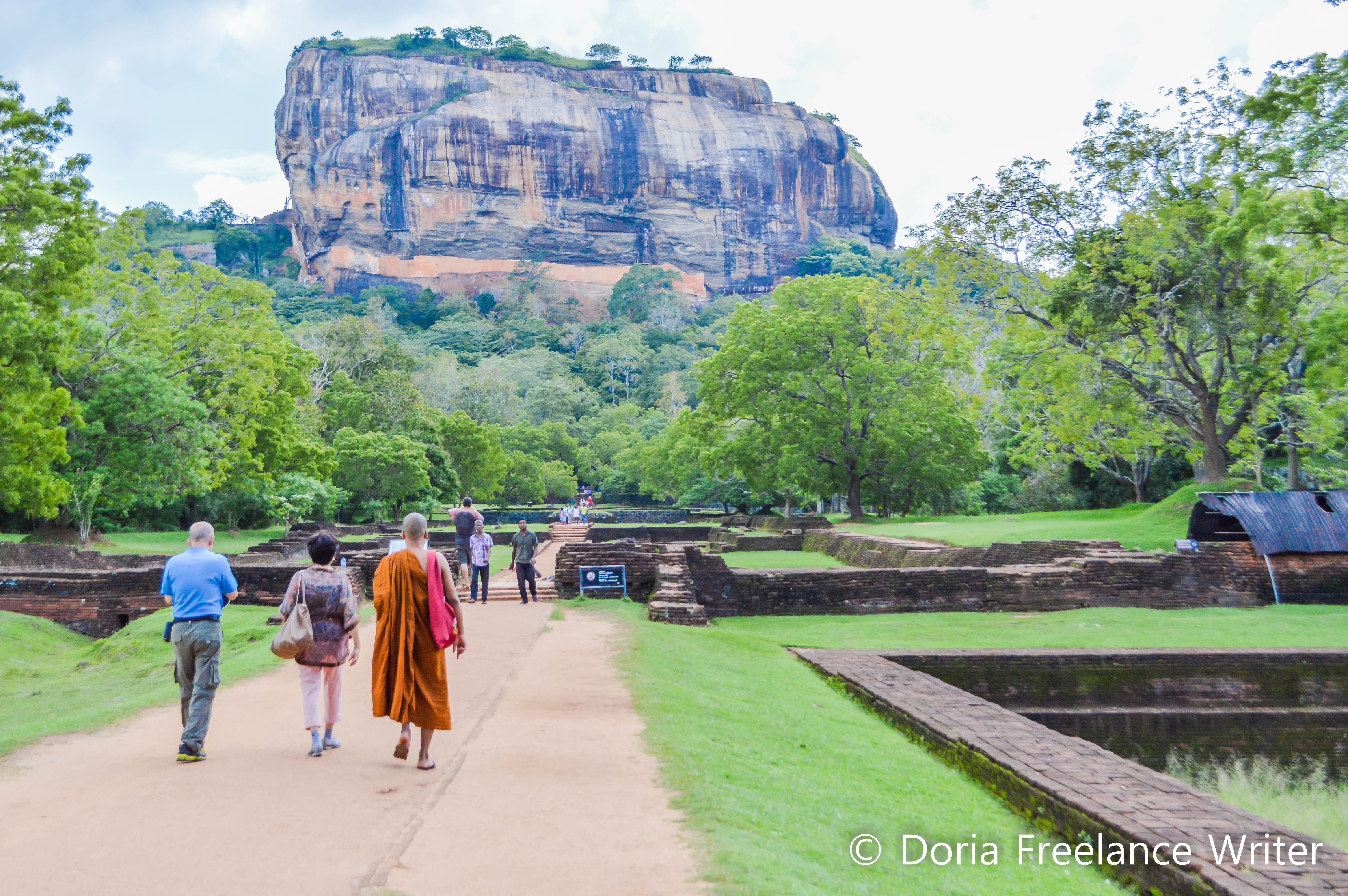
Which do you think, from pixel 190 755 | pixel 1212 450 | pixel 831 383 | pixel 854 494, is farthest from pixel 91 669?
pixel 854 494

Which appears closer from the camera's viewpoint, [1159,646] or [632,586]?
[1159,646]

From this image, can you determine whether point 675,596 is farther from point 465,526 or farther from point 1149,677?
point 1149,677

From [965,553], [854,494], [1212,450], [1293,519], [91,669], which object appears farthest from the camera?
[854,494]

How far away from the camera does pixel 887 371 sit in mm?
28016

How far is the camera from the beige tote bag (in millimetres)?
4918

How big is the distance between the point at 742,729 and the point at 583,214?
363 feet

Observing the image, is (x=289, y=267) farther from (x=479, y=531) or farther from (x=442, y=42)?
(x=479, y=531)

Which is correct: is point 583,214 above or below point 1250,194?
above

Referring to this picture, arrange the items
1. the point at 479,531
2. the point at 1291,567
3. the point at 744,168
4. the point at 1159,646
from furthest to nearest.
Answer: the point at 744,168 → the point at 1291,567 → the point at 479,531 → the point at 1159,646

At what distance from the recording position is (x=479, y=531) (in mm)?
12102

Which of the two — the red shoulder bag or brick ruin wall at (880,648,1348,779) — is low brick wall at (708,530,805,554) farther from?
the red shoulder bag

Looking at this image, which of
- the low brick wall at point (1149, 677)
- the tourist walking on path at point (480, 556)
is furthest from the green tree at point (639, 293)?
the low brick wall at point (1149, 677)

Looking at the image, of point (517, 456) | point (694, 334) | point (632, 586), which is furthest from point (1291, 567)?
point (694, 334)

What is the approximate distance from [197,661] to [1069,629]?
10788 mm
